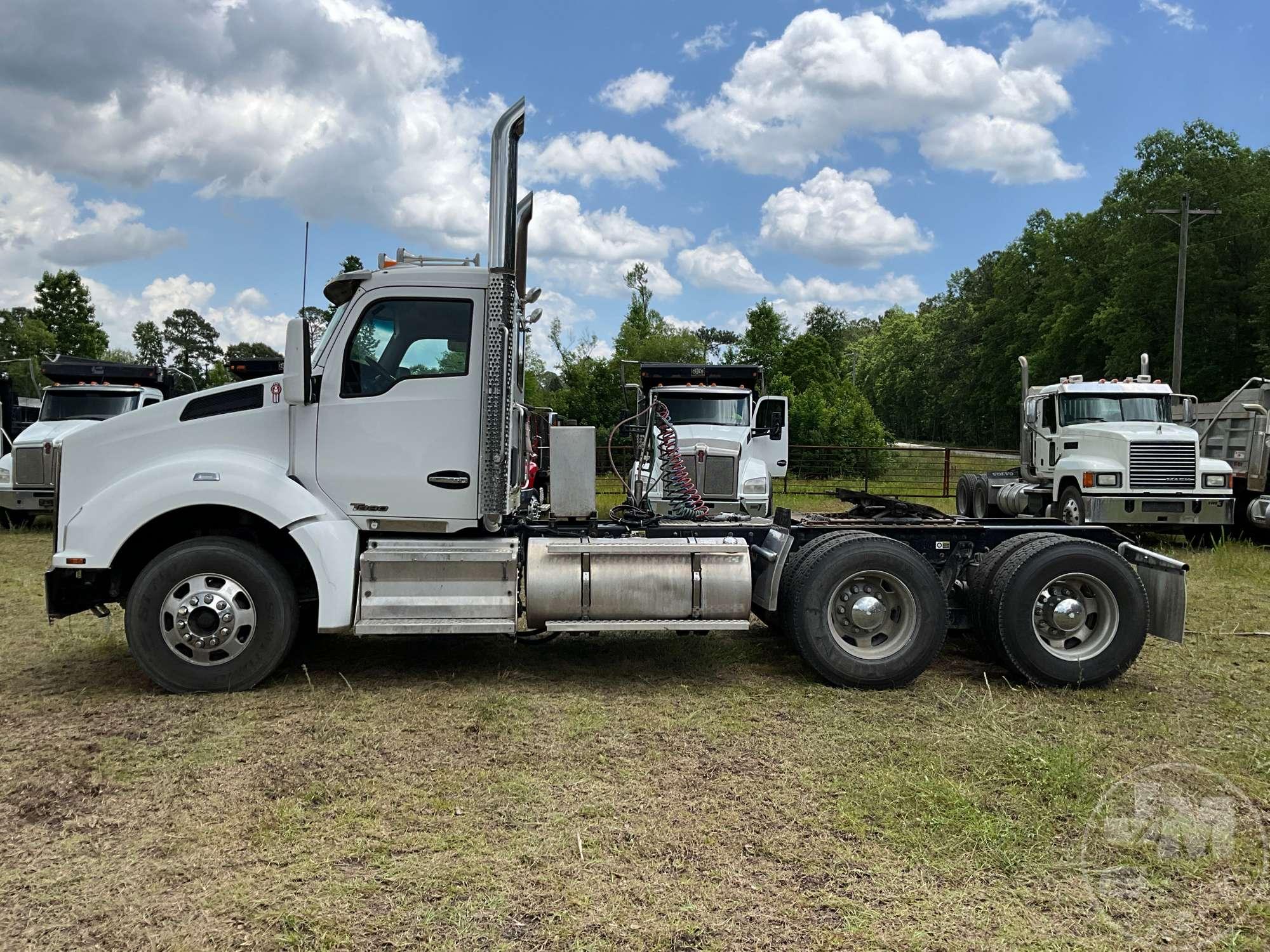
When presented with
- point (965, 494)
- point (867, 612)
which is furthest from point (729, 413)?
point (867, 612)

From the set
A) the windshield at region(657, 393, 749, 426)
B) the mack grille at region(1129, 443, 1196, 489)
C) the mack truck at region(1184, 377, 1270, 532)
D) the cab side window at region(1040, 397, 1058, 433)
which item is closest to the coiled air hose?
the windshield at region(657, 393, 749, 426)

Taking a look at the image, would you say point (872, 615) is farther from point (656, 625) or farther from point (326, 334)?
point (326, 334)

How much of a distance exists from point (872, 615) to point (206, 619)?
4.38 metres

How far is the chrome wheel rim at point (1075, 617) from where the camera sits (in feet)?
21.1

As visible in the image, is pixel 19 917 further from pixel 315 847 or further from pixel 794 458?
pixel 794 458

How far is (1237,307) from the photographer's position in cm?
4131

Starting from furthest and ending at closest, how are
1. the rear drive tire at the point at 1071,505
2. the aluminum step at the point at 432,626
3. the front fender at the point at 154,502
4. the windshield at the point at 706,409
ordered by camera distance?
the windshield at the point at 706,409
the rear drive tire at the point at 1071,505
the aluminum step at the point at 432,626
the front fender at the point at 154,502

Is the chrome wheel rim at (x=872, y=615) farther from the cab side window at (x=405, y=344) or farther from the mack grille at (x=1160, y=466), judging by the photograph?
the mack grille at (x=1160, y=466)

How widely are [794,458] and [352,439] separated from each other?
20.5m

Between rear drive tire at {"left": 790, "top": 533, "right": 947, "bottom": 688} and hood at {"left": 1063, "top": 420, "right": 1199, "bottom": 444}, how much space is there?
9284 mm

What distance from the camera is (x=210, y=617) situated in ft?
19.7

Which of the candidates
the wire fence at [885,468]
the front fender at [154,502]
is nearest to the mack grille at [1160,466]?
the wire fence at [885,468]

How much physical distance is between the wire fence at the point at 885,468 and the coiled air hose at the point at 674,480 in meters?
17.5

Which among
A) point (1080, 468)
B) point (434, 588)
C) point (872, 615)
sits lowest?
point (872, 615)
